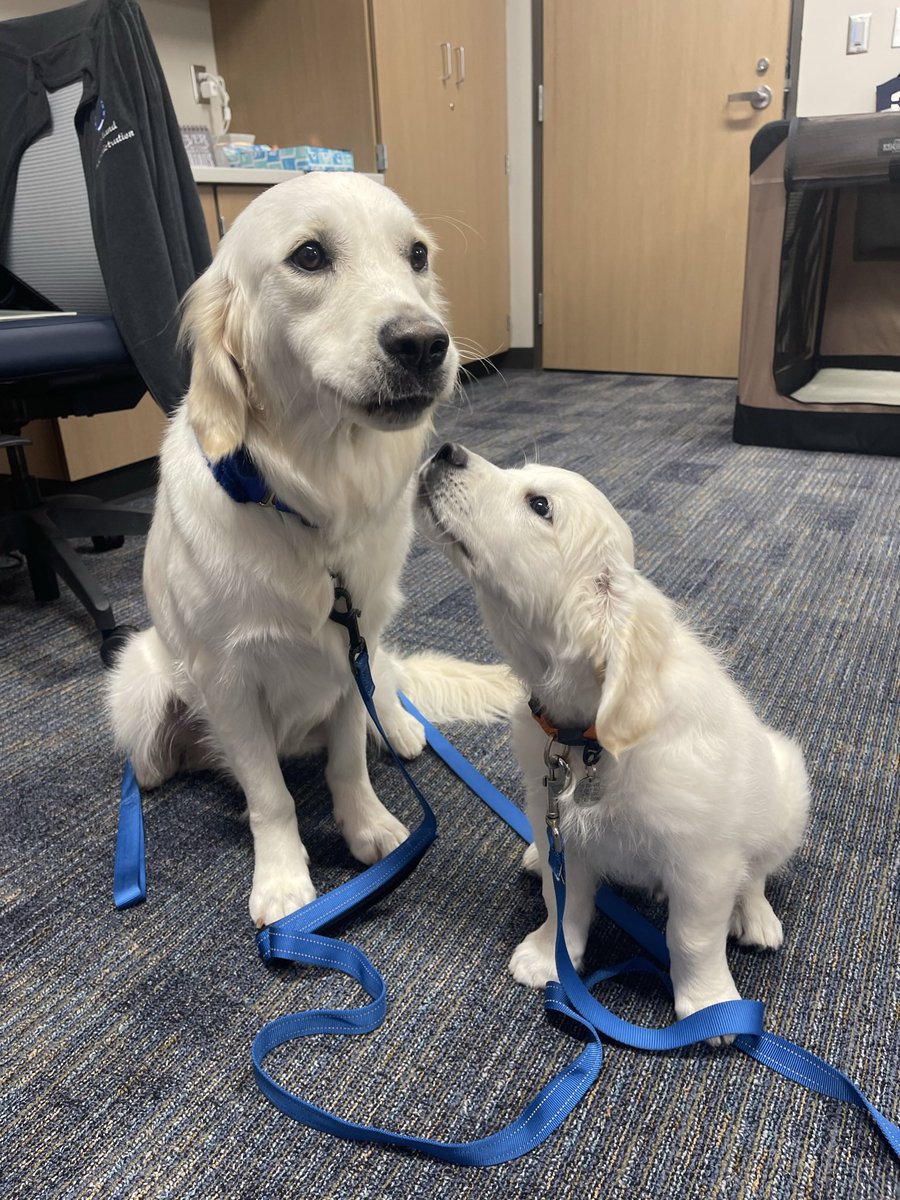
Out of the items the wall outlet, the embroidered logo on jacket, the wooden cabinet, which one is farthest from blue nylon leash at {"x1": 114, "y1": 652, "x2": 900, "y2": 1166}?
the wall outlet

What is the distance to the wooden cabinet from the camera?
11.8 feet

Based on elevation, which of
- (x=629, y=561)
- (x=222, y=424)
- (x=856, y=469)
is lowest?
(x=856, y=469)

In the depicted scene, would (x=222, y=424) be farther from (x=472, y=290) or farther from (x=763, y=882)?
(x=472, y=290)

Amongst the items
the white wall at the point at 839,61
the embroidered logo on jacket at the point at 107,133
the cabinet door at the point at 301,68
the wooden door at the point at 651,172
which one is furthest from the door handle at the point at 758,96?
the embroidered logo on jacket at the point at 107,133

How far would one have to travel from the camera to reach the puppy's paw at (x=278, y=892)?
1123mm

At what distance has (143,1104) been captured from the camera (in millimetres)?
880

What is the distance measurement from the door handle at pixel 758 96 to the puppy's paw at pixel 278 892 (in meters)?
4.60

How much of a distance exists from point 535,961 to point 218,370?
804 millimetres

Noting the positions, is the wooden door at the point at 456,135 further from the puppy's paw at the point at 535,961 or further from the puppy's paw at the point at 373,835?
the puppy's paw at the point at 535,961

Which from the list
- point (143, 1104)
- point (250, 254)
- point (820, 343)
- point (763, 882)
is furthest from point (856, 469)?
point (143, 1104)

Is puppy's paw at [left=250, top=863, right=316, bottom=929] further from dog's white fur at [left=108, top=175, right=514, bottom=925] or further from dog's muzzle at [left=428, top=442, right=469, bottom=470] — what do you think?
dog's muzzle at [left=428, top=442, right=469, bottom=470]

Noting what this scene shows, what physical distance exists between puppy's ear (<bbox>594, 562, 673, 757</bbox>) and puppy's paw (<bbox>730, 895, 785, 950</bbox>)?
372 millimetres

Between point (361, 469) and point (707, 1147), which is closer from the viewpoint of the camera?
point (707, 1147)

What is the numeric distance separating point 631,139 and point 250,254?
445cm
